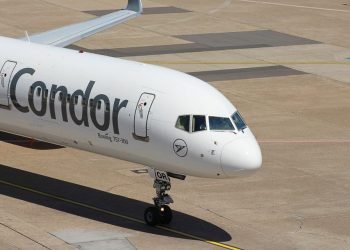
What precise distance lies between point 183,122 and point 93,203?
483 cm

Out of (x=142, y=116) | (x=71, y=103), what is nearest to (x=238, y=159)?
(x=142, y=116)

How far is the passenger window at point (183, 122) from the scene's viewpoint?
2986 centimetres

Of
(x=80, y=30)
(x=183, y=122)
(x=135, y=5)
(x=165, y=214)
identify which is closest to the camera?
(x=183, y=122)

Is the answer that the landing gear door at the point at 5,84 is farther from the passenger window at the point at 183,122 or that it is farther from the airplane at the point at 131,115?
the passenger window at the point at 183,122

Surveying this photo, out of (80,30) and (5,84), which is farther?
(80,30)

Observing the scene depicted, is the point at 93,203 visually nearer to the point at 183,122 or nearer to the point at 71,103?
the point at 71,103

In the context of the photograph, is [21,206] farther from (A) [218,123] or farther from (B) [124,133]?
(A) [218,123]

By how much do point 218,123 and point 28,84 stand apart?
7.00 metres

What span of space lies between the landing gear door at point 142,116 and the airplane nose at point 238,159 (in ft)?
8.56

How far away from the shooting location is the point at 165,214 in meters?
30.9

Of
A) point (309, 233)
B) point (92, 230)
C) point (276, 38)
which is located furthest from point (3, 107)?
point (276, 38)

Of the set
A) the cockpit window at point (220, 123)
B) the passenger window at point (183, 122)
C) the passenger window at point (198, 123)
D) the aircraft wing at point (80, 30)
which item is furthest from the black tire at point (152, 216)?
the aircraft wing at point (80, 30)

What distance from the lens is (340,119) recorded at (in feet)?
146

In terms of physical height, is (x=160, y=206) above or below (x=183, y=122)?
below
